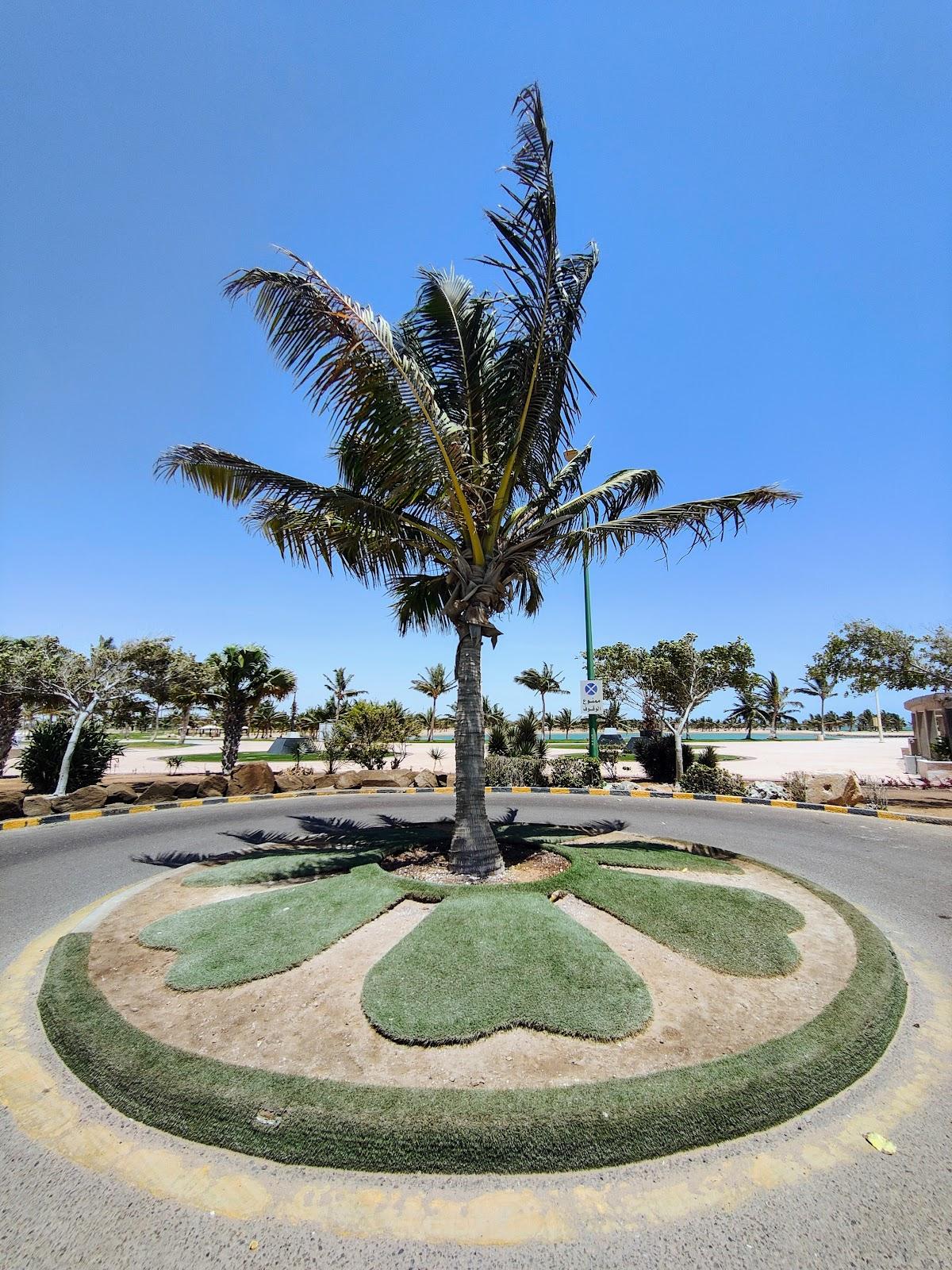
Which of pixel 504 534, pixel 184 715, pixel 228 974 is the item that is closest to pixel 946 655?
pixel 504 534

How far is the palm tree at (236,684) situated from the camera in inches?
870

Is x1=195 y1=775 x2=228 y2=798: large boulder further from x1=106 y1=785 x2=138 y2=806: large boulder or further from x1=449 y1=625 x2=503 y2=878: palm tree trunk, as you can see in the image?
x1=449 y1=625 x2=503 y2=878: palm tree trunk

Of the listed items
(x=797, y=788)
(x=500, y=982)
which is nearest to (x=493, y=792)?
(x=797, y=788)

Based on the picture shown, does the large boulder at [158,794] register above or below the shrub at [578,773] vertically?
below

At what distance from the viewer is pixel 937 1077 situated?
3709 mm

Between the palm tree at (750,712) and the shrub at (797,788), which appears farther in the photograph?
the palm tree at (750,712)

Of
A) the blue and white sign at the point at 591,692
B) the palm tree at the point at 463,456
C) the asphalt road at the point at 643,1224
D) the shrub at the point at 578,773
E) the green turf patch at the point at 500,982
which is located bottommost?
the asphalt road at the point at 643,1224

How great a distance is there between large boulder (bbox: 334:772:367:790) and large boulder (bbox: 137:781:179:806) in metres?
4.97

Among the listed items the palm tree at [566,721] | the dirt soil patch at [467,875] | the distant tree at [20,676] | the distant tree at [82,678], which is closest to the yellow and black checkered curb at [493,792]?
the distant tree at [82,678]

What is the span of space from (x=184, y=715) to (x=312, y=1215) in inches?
2154

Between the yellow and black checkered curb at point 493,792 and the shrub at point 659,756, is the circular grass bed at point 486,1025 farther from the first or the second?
the shrub at point 659,756

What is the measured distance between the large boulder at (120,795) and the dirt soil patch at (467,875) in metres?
10.5

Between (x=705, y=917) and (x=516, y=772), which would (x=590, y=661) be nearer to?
(x=516, y=772)

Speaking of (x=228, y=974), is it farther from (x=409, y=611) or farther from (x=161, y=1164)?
(x=409, y=611)
